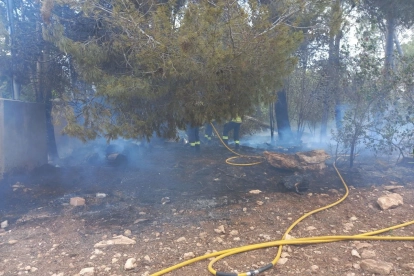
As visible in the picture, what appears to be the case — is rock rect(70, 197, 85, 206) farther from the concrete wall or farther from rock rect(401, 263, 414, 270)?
rock rect(401, 263, 414, 270)

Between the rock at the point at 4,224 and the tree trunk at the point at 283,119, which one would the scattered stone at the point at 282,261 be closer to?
the rock at the point at 4,224

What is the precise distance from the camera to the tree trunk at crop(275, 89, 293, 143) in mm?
9359

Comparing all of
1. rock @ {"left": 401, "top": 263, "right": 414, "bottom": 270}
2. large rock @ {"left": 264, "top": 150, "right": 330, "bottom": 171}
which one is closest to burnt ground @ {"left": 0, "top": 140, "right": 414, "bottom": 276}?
rock @ {"left": 401, "top": 263, "right": 414, "bottom": 270}

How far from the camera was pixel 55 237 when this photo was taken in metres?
4.02

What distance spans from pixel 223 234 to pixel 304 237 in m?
0.84

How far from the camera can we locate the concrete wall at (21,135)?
5.67m

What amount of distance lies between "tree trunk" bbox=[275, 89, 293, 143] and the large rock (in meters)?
3.34

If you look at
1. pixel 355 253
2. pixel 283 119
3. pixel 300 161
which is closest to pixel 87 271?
pixel 355 253

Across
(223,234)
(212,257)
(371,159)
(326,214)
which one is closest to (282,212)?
(326,214)

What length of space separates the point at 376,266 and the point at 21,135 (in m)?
5.41

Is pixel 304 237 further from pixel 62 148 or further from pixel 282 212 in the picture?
pixel 62 148

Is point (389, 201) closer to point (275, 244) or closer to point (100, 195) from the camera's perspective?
point (275, 244)

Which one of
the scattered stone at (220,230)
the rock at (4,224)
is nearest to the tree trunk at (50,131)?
the rock at (4,224)

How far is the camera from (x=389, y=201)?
4707mm
